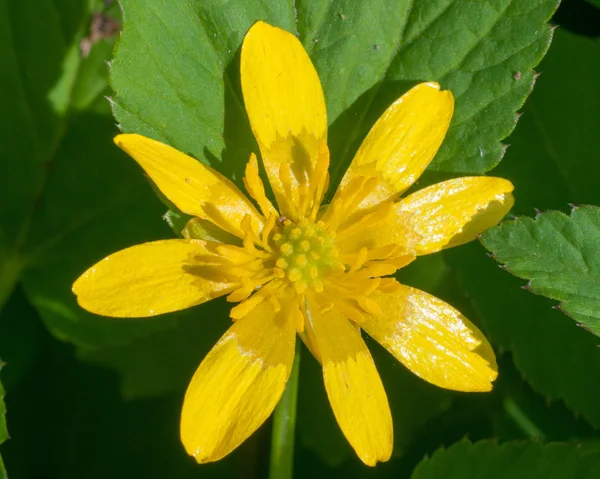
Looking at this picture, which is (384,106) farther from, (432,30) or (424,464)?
(424,464)

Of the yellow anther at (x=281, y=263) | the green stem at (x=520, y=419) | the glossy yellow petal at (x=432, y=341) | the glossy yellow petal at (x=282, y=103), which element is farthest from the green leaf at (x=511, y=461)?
the glossy yellow petal at (x=282, y=103)

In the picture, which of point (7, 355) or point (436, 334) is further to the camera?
point (7, 355)

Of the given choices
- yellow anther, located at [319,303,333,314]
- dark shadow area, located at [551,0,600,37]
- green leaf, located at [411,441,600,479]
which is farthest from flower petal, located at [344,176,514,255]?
dark shadow area, located at [551,0,600,37]

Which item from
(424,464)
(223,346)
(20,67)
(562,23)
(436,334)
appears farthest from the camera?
(562,23)

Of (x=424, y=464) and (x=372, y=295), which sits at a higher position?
(x=372, y=295)

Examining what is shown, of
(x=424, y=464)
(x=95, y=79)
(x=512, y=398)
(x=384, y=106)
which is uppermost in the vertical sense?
(x=95, y=79)

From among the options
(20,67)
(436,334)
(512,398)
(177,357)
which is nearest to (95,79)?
(20,67)

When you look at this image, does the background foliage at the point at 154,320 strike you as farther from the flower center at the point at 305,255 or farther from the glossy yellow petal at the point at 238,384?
the glossy yellow petal at the point at 238,384

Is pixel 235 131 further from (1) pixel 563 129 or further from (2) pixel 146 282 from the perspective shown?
(1) pixel 563 129
